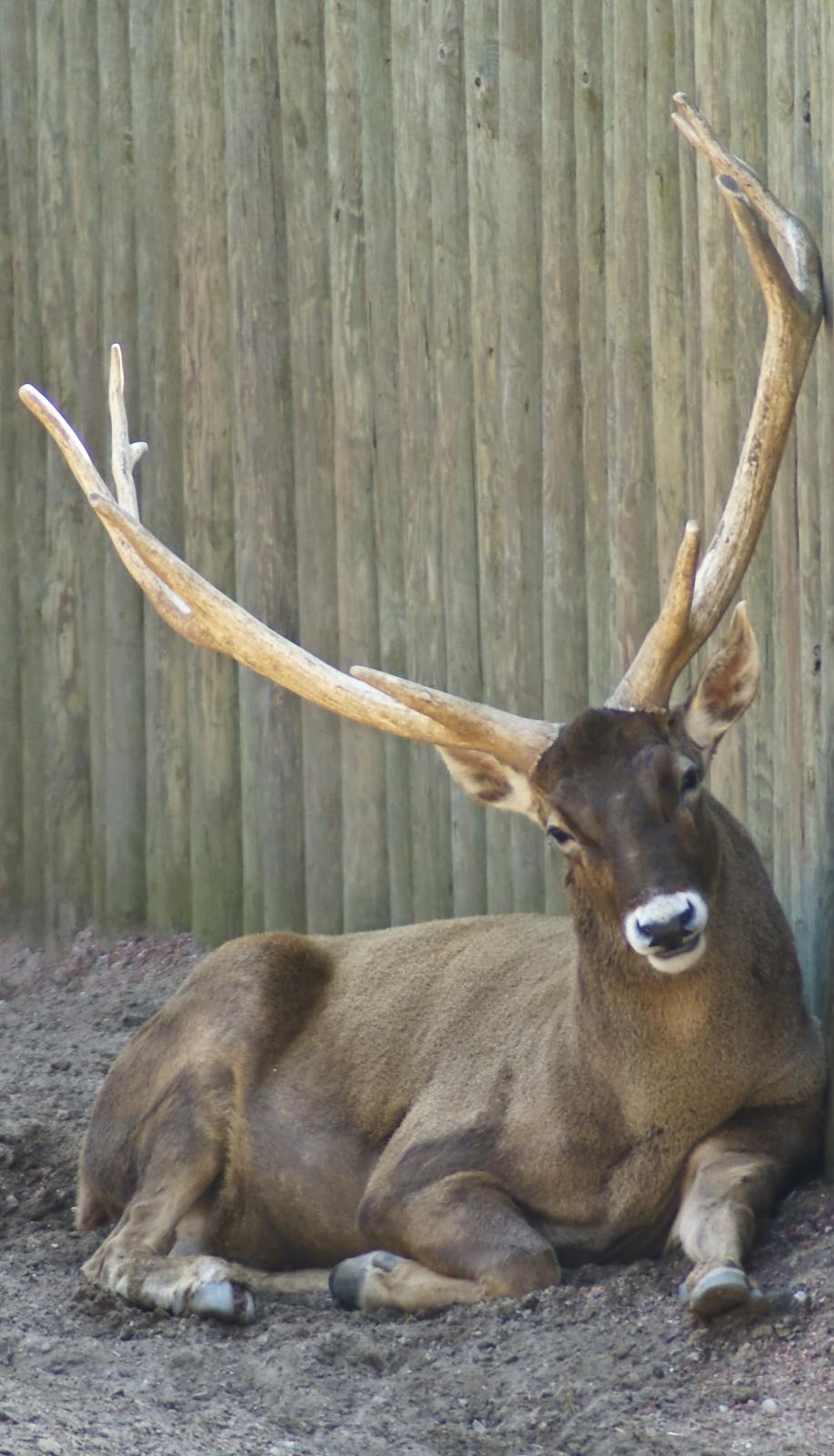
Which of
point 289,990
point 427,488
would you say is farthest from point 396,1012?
point 427,488

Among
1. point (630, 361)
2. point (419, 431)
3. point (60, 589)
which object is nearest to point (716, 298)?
point (630, 361)

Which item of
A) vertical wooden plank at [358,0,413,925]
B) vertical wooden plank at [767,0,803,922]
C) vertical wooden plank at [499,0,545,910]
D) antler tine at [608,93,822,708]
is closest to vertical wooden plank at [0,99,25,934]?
vertical wooden plank at [358,0,413,925]

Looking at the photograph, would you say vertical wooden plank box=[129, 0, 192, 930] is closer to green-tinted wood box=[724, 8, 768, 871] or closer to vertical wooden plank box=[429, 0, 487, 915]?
vertical wooden plank box=[429, 0, 487, 915]

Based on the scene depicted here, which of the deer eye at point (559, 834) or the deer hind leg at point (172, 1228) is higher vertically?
the deer eye at point (559, 834)

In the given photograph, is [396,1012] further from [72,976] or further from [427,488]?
[72,976]

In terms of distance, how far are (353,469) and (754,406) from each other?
2849mm

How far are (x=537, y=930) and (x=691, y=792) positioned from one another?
1.45m

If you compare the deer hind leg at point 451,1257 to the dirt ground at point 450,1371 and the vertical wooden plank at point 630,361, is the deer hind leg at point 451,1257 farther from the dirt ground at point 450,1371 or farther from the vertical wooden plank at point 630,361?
the vertical wooden plank at point 630,361

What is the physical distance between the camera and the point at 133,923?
9.91 meters

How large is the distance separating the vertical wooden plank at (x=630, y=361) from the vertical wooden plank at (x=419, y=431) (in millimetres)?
1086

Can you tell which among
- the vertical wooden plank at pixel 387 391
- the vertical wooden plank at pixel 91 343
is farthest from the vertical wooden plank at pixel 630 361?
the vertical wooden plank at pixel 91 343

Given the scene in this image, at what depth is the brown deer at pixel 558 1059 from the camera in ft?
18.6

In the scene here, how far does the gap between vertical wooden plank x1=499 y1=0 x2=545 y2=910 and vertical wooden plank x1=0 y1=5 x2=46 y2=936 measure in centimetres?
332

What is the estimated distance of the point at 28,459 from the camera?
10.5 metres
